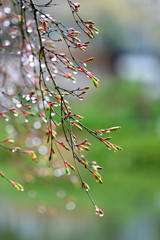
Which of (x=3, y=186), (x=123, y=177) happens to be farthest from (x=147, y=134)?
(x=3, y=186)

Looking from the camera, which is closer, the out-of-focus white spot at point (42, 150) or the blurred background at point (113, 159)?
the out-of-focus white spot at point (42, 150)

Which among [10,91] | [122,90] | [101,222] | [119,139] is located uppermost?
[10,91]

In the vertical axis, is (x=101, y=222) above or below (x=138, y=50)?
below

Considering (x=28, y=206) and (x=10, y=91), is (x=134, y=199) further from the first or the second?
(x=10, y=91)

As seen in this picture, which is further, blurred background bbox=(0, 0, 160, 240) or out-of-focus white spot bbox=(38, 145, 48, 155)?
blurred background bbox=(0, 0, 160, 240)

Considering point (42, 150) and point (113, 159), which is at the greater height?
point (42, 150)

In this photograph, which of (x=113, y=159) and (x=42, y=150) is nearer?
(x=42, y=150)

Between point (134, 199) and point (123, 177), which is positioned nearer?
point (134, 199)

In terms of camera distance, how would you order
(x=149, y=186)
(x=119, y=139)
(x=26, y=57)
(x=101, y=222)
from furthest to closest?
1. (x=119, y=139)
2. (x=149, y=186)
3. (x=101, y=222)
4. (x=26, y=57)
